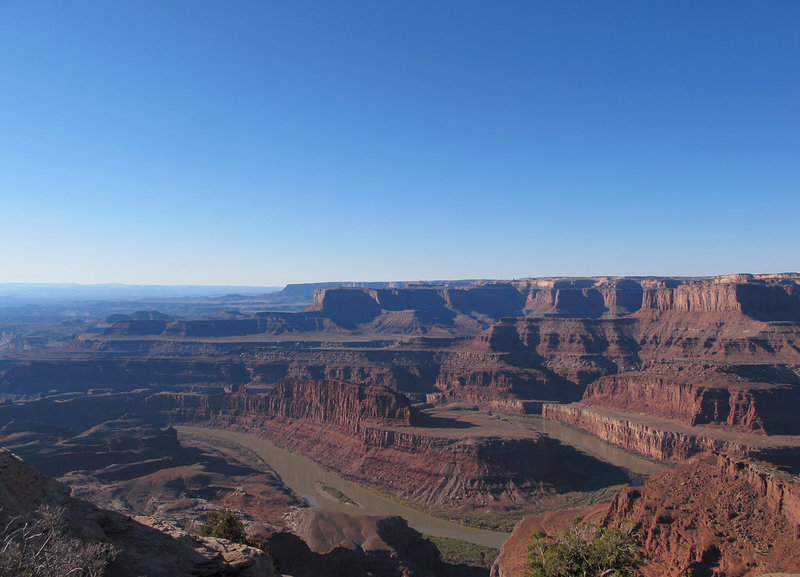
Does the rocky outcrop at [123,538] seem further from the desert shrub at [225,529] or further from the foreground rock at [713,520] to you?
the foreground rock at [713,520]

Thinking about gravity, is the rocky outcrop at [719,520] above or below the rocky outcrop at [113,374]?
above

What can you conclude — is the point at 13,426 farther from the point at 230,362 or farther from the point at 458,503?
the point at 458,503

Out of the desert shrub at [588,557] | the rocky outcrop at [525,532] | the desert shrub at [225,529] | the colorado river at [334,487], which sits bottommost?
the colorado river at [334,487]

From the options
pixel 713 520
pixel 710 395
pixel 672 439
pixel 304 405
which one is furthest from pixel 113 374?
pixel 713 520

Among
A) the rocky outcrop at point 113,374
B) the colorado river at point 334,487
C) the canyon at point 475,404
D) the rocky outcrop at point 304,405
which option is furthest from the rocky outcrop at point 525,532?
the rocky outcrop at point 113,374

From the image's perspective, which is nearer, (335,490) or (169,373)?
(335,490)

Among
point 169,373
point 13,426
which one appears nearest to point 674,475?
point 13,426

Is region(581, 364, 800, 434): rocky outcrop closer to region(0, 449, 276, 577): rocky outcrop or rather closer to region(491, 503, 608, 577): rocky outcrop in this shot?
region(491, 503, 608, 577): rocky outcrop

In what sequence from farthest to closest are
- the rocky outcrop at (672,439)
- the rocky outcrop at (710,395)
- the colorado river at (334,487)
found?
the rocky outcrop at (710,395) < the rocky outcrop at (672,439) < the colorado river at (334,487)
